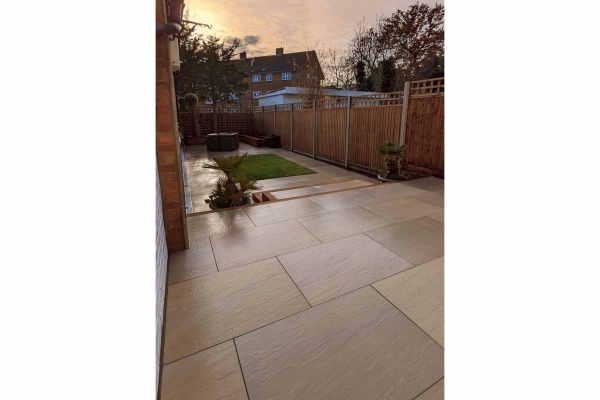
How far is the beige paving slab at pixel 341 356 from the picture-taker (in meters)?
1.26

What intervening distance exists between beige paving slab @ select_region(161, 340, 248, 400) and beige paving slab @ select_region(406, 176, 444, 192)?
154 inches

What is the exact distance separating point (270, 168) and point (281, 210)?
424 centimetres

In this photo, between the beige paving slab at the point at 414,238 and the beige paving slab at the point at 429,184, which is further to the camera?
the beige paving slab at the point at 429,184

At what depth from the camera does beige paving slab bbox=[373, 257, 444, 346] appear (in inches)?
64.1

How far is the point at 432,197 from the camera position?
399cm

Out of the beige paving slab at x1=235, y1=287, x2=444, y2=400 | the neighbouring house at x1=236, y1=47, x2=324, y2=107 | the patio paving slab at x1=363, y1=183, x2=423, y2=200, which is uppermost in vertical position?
the neighbouring house at x1=236, y1=47, x2=324, y2=107

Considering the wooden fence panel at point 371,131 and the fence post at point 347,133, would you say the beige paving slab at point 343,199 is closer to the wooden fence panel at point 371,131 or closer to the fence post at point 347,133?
the wooden fence panel at point 371,131

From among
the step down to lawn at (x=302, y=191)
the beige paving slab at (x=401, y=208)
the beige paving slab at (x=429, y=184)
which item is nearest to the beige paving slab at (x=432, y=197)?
the beige paving slab at (x=401, y=208)

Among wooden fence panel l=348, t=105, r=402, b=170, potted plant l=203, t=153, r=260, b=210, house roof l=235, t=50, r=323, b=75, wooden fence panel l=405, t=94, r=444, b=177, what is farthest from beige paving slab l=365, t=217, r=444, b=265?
house roof l=235, t=50, r=323, b=75

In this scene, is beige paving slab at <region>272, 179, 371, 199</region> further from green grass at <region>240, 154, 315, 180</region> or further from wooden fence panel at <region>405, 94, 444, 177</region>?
green grass at <region>240, 154, 315, 180</region>

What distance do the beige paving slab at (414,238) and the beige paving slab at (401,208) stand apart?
16 cm

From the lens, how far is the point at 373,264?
88.6 inches

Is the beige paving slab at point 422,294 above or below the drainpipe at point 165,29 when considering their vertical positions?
below
